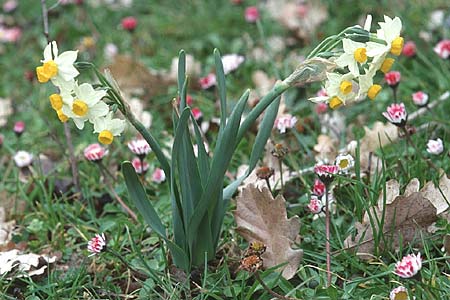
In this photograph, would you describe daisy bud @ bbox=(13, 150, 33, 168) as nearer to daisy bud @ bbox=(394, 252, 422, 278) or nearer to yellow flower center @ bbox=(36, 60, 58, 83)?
yellow flower center @ bbox=(36, 60, 58, 83)

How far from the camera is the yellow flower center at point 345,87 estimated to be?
1328 millimetres

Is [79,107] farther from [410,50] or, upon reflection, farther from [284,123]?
[410,50]

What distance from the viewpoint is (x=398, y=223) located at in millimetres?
1530

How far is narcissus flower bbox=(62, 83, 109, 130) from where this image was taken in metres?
1.29

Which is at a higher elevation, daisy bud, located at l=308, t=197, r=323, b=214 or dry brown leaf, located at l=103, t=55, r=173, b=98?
daisy bud, located at l=308, t=197, r=323, b=214

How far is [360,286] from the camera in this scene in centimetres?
147

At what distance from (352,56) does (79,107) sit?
50 cm

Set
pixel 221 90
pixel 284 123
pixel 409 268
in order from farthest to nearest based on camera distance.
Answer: pixel 284 123 < pixel 221 90 < pixel 409 268

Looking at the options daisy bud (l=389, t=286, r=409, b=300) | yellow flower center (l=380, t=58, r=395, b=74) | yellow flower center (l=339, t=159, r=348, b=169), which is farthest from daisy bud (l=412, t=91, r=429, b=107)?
daisy bud (l=389, t=286, r=409, b=300)

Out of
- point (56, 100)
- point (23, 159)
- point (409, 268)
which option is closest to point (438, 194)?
point (409, 268)

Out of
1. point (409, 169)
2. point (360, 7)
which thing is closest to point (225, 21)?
point (360, 7)

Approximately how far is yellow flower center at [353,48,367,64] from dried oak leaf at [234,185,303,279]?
366mm

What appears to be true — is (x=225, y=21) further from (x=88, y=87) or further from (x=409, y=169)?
(x=88, y=87)

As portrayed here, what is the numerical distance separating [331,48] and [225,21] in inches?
68.7
